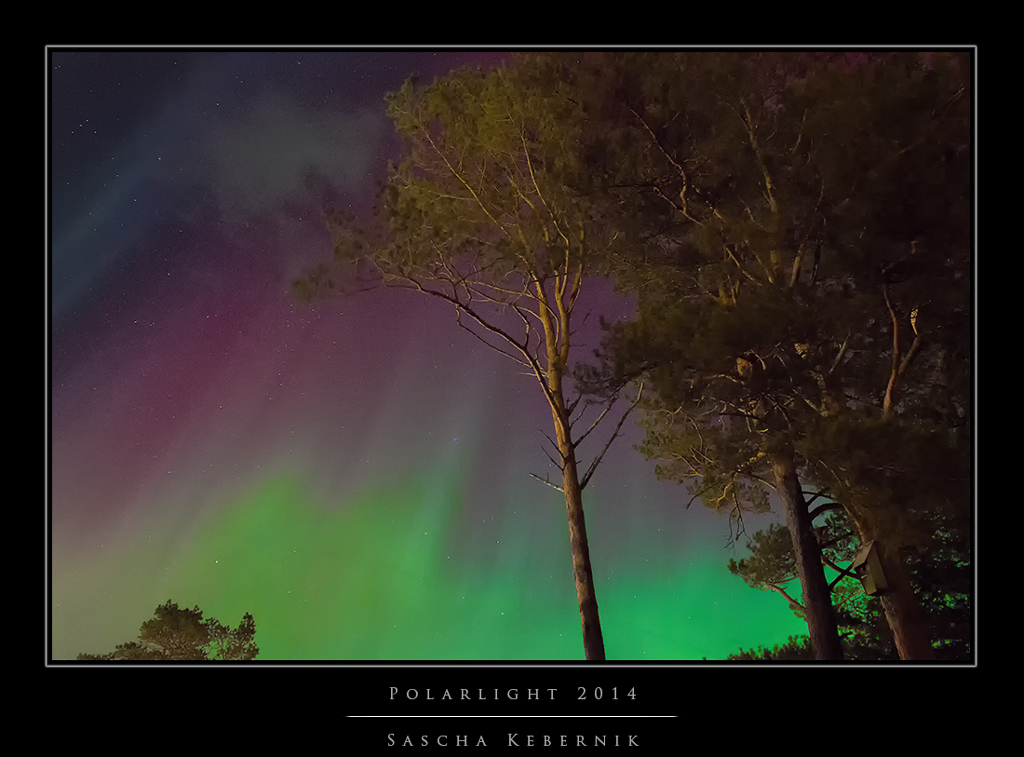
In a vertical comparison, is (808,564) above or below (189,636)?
below

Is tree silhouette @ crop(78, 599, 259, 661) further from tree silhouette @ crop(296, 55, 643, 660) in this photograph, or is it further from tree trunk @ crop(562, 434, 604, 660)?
tree trunk @ crop(562, 434, 604, 660)

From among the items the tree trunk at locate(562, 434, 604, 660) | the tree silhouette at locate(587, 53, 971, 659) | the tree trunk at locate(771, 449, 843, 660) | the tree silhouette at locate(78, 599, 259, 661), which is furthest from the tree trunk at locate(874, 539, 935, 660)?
the tree silhouette at locate(78, 599, 259, 661)

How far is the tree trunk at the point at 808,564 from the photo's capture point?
4961 mm

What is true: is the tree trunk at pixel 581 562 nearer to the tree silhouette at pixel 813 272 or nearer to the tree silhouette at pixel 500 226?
the tree silhouette at pixel 500 226

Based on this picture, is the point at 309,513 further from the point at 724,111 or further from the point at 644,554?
the point at 724,111

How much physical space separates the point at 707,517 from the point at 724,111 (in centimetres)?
355

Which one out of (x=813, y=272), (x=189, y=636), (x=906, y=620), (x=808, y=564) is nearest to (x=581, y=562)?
(x=808, y=564)

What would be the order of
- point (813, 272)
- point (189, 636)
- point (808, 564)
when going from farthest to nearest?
point (189, 636)
point (808, 564)
point (813, 272)

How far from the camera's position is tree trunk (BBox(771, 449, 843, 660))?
4.96 m

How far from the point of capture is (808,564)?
5.14 metres

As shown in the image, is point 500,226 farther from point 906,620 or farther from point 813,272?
point 906,620

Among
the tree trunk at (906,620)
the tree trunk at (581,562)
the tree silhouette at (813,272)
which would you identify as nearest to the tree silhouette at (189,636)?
the tree trunk at (581,562)

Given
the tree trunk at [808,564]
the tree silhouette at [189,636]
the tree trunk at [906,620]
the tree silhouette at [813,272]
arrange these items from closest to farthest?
the tree silhouette at [813,272] < the tree trunk at [906,620] < the tree trunk at [808,564] < the tree silhouette at [189,636]

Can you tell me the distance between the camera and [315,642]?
8.48 meters
